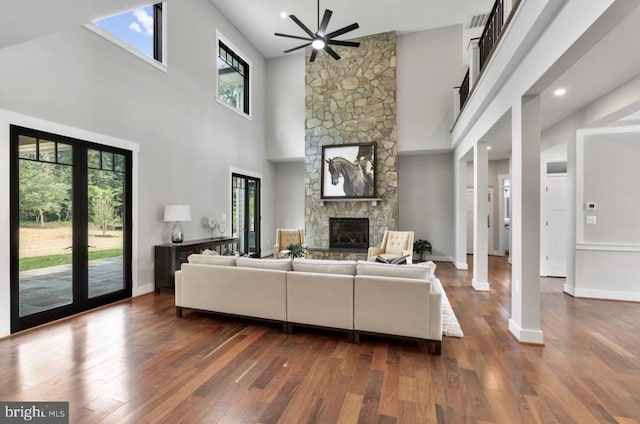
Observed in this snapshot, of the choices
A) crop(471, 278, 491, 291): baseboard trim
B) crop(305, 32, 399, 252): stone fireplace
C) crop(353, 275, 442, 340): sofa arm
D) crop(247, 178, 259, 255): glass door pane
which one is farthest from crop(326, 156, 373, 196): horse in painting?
crop(353, 275, 442, 340): sofa arm

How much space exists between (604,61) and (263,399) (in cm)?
433

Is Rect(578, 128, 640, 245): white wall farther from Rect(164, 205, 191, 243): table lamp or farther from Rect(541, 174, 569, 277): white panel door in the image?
Rect(164, 205, 191, 243): table lamp

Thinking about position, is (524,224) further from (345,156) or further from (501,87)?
(345,156)

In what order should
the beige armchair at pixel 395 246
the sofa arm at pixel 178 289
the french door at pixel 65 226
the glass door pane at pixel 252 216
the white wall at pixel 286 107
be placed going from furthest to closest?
the white wall at pixel 286 107 → the glass door pane at pixel 252 216 → the beige armchair at pixel 395 246 → the sofa arm at pixel 178 289 → the french door at pixel 65 226

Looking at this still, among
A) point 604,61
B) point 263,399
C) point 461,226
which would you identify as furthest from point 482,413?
point 461,226

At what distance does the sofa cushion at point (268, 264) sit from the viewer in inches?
133

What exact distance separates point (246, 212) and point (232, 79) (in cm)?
346

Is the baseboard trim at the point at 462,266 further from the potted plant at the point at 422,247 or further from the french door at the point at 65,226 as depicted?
the french door at the point at 65,226

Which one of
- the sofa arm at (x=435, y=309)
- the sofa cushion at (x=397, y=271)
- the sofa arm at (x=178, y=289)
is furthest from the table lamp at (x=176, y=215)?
the sofa arm at (x=435, y=309)

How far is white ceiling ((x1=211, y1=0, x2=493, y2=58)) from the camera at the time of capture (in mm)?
6414

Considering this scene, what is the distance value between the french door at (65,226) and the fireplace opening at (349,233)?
16.6ft

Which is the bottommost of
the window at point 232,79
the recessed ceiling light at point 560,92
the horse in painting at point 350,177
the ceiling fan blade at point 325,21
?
the horse in painting at point 350,177

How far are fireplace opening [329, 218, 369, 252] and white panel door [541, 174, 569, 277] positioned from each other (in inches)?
155

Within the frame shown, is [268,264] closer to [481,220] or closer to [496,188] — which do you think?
[481,220]
